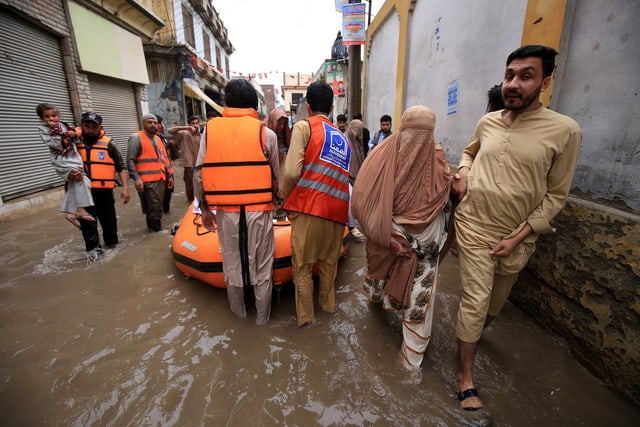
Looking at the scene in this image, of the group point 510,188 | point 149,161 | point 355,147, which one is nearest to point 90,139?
point 149,161

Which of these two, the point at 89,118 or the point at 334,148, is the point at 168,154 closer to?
the point at 89,118

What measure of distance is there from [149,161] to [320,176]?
321 cm

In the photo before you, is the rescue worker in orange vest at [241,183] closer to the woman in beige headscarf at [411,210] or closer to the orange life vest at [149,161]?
the woman in beige headscarf at [411,210]

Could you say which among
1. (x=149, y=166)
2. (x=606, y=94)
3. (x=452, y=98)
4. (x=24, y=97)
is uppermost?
(x=24, y=97)

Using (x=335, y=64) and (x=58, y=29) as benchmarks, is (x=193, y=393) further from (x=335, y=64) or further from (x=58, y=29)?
(x=335, y=64)

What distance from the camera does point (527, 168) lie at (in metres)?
1.55

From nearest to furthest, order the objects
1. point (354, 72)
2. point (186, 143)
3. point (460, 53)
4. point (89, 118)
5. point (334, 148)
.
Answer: point (334, 148), point (89, 118), point (460, 53), point (186, 143), point (354, 72)

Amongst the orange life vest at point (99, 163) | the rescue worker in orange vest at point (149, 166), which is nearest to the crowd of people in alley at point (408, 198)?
the orange life vest at point (99, 163)

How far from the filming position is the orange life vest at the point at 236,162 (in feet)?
6.80

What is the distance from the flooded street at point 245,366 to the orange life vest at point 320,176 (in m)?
0.99

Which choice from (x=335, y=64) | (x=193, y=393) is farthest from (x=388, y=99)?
(x=335, y=64)

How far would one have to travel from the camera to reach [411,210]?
1.77m

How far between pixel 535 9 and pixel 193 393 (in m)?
3.85

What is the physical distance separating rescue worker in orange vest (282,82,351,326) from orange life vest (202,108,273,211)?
0.21 meters
